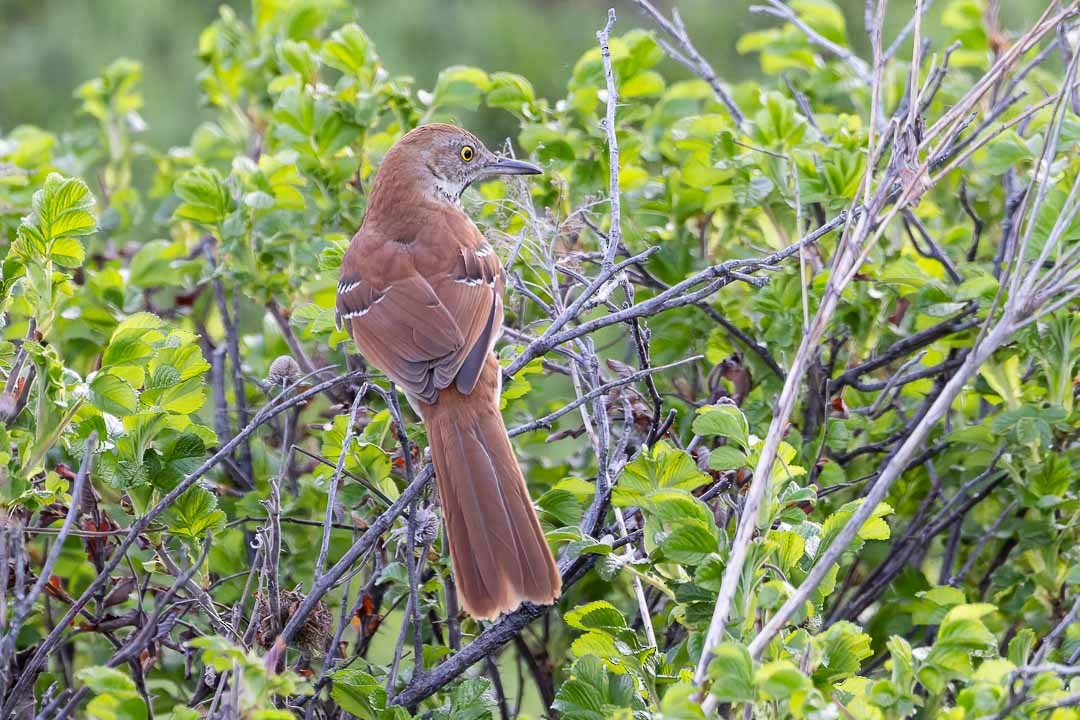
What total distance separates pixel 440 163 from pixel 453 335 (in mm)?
952

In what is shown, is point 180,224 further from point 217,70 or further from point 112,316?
point 112,316

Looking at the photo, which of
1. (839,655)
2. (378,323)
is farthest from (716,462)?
(378,323)

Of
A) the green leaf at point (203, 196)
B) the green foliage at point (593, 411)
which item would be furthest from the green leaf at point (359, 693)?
the green leaf at point (203, 196)

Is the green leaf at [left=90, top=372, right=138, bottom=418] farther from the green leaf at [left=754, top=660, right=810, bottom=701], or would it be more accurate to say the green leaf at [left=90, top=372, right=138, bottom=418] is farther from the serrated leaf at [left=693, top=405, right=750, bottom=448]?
the green leaf at [left=754, top=660, right=810, bottom=701]

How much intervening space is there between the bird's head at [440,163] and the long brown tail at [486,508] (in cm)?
90

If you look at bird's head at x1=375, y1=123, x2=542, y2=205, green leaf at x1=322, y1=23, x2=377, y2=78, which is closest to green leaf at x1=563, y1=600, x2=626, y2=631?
bird's head at x1=375, y1=123, x2=542, y2=205

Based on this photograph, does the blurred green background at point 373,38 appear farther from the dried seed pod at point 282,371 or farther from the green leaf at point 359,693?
the green leaf at point 359,693

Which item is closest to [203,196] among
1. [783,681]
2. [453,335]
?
[453,335]

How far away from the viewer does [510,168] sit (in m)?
4.04

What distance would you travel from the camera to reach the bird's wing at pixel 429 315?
11.8ft

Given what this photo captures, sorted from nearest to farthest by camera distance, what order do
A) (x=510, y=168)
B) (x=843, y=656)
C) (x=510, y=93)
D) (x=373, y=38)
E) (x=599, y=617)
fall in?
(x=843, y=656), (x=599, y=617), (x=510, y=93), (x=510, y=168), (x=373, y=38)

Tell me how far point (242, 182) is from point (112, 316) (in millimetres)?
492

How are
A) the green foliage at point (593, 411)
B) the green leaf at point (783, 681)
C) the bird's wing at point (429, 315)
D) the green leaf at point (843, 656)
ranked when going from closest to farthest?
the green leaf at point (783, 681) → the green leaf at point (843, 656) → the green foliage at point (593, 411) → the bird's wing at point (429, 315)

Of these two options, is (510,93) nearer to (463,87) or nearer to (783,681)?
(463,87)
